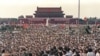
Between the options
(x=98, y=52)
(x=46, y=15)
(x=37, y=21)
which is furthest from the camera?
(x=46, y=15)

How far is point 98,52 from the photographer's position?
14.3 metres

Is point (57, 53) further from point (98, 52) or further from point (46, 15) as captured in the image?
point (46, 15)

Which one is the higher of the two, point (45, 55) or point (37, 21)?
point (45, 55)

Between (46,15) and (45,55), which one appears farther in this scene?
(46,15)

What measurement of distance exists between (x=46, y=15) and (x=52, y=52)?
81.9 meters

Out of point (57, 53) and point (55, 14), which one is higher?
point (57, 53)

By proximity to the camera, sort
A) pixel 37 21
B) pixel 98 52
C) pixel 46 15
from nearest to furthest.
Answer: pixel 98 52 → pixel 37 21 → pixel 46 15

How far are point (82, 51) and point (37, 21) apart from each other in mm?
76068

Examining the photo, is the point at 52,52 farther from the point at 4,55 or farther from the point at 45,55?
the point at 4,55

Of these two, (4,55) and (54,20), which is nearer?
(4,55)

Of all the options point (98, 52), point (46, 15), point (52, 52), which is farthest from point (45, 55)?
point (46, 15)

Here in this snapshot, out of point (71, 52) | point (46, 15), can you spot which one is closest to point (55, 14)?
point (46, 15)

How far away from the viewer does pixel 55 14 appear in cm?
9669

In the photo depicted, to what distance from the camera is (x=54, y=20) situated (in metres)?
91.5
